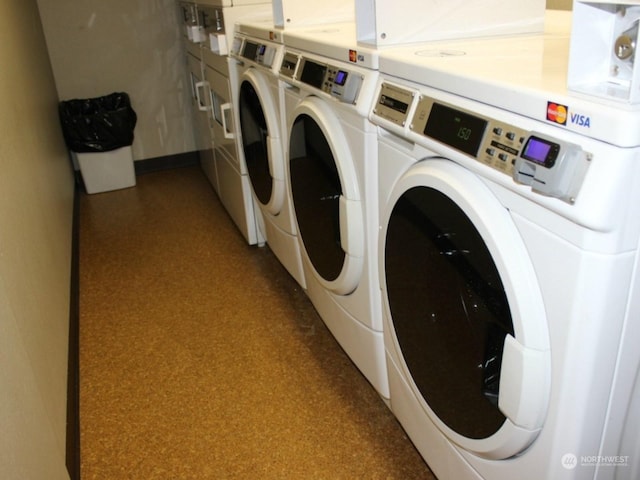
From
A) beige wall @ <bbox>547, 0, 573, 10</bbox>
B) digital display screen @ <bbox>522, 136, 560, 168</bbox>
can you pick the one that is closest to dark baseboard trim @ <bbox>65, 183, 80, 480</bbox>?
digital display screen @ <bbox>522, 136, 560, 168</bbox>

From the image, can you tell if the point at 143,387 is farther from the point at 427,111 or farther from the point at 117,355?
the point at 427,111

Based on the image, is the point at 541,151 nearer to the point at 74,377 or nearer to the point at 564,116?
the point at 564,116

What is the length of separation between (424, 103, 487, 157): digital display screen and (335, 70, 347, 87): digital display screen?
1.26 feet

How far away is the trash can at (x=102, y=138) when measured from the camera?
10.9ft

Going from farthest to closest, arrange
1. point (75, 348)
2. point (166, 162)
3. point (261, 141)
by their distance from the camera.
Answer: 1. point (166, 162)
2. point (261, 141)
3. point (75, 348)

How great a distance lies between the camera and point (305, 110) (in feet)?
5.16

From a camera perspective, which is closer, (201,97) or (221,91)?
(221,91)

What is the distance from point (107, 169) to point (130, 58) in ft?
2.44

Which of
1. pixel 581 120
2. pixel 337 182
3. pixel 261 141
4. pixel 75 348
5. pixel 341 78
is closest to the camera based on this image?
pixel 581 120

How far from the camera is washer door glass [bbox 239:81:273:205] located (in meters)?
2.09

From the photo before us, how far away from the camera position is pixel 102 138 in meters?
3.39

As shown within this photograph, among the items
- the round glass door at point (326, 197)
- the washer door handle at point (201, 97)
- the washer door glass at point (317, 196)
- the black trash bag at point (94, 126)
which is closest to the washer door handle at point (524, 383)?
the round glass door at point (326, 197)

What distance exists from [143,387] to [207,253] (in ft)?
3.18

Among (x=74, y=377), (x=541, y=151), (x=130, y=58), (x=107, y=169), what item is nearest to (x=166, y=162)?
(x=107, y=169)
